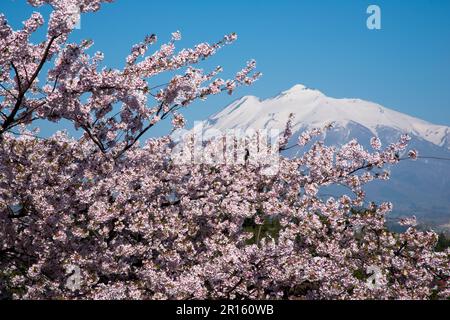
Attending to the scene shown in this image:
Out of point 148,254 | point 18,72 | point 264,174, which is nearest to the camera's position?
point 18,72

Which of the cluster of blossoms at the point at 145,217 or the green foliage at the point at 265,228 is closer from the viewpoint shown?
the cluster of blossoms at the point at 145,217

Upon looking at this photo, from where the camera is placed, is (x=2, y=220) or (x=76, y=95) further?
(x=2, y=220)

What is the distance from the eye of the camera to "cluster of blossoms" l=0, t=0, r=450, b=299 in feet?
28.7

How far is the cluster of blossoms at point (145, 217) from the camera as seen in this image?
8758 millimetres

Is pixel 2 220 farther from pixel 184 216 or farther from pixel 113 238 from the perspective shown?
pixel 184 216

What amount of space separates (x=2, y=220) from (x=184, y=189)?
12.8ft

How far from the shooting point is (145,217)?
987 cm

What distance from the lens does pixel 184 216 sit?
11.2 metres

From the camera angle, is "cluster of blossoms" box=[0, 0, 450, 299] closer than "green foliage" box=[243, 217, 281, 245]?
Yes

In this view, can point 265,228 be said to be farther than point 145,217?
Yes
